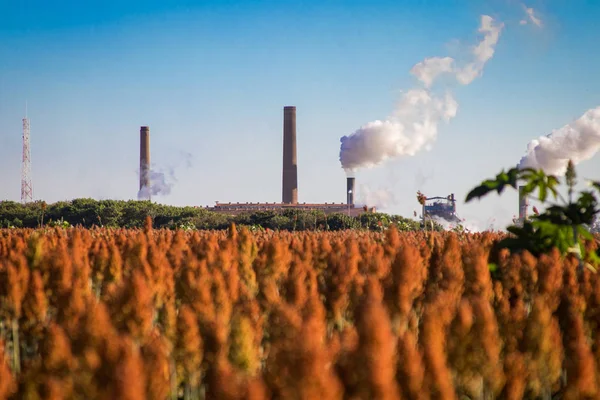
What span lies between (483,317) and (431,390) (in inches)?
14.1

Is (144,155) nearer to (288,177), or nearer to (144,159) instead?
(144,159)

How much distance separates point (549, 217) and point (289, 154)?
81.4 meters

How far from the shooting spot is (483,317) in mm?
1575

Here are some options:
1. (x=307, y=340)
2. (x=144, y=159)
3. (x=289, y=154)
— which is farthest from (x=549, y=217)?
(x=144, y=159)

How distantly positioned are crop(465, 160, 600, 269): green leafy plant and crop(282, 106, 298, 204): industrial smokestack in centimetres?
8132

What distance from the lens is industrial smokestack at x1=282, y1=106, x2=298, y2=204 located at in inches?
3374

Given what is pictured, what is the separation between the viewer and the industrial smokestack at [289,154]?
8569 centimetres

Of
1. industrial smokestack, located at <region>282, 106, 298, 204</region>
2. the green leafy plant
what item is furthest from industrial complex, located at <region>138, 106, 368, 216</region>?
the green leafy plant

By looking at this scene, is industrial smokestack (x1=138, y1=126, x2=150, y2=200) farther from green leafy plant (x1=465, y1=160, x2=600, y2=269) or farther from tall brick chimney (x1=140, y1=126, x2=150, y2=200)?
green leafy plant (x1=465, y1=160, x2=600, y2=269)

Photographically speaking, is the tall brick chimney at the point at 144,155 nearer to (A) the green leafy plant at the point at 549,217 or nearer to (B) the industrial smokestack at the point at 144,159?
(B) the industrial smokestack at the point at 144,159

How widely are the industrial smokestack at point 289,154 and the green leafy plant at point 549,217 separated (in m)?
81.3

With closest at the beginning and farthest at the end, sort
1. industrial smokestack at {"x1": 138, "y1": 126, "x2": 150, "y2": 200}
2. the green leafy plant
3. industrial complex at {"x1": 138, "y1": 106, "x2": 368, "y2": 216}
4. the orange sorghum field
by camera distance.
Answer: the orange sorghum field, the green leafy plant, industrial complex at {"x1": 138, "y1": 106, "x2": 368, "y2": 216}, industrial smokestack at {"x1": 138, "y1": 126, "x2": 150, "y2": 200}

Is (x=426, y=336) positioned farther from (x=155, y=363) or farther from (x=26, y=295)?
(x=26, y=295)

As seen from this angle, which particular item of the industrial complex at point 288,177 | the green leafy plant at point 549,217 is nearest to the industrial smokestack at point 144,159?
the industrial complex at point 288,177
